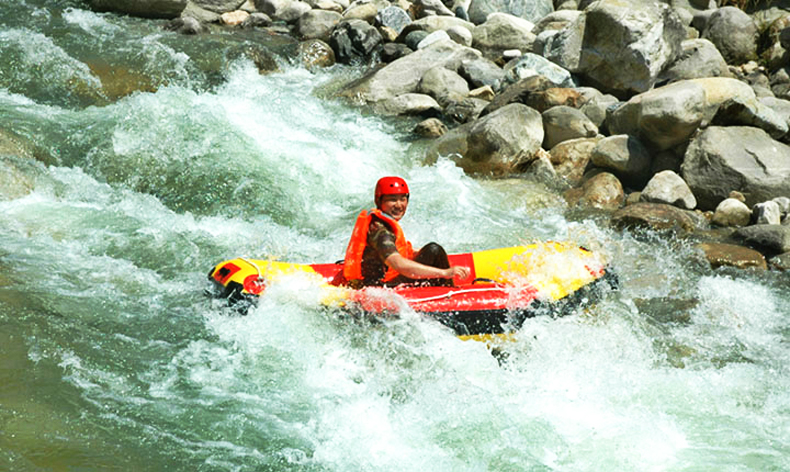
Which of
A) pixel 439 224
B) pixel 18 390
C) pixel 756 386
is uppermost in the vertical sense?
pixel 18 390

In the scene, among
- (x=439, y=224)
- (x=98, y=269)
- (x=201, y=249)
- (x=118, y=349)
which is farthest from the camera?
(x=439, y=224)

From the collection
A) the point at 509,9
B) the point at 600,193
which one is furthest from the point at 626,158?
the point at 509,9

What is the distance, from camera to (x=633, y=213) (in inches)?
300

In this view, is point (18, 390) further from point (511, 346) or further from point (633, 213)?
point (633, 213)

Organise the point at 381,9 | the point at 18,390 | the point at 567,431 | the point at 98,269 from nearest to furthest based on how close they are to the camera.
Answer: the point at 18,390, the point at 567,431, the point at 98,269, the point at 381,9

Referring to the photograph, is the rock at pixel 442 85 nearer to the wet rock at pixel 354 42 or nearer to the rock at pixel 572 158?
the wet rock at pixel 354 42

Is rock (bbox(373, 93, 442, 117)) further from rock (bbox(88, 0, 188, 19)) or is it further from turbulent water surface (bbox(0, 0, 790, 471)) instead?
rock (bbox(88, 0, 188, 19))

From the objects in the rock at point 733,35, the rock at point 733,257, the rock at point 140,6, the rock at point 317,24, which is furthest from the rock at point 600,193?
the rock at point 140,6

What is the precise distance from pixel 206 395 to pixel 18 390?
99 cm

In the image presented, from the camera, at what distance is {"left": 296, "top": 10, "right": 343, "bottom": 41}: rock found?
1316cm

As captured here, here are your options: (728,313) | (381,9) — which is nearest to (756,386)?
(728,313)

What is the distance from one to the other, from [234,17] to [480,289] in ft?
33.1

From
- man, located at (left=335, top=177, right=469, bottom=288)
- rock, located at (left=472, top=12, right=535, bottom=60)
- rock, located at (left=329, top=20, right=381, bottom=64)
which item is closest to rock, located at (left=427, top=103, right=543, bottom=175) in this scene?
man, located at (left=335, top=177, right=469, bottom=288)

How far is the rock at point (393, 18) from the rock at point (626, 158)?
5764 mm
